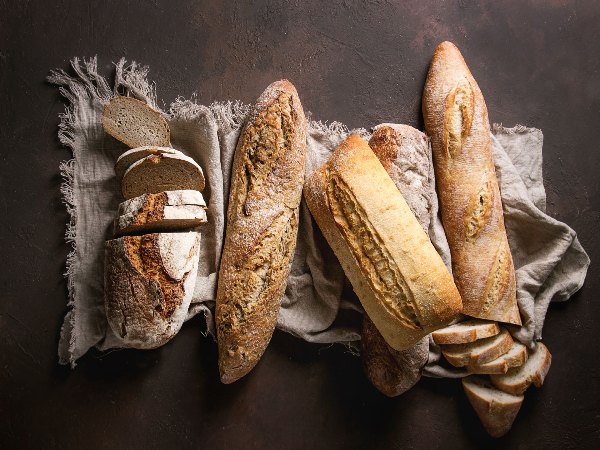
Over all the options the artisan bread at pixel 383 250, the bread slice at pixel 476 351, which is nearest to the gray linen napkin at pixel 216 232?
the bread slice at pixel 476 351

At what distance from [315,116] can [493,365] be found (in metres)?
1.40

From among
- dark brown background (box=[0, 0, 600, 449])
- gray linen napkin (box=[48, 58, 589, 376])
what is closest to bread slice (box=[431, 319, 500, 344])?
gray linen napkin (box=[48, 58, 589, 376])

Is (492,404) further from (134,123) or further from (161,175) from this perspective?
(134,123)

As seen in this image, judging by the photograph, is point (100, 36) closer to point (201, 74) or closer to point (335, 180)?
point (201, 74)

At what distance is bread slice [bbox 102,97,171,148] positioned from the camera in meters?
2.05

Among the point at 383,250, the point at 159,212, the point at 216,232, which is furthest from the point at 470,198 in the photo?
the point at 159,212

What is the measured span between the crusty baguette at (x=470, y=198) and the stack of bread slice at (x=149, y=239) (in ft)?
3.63

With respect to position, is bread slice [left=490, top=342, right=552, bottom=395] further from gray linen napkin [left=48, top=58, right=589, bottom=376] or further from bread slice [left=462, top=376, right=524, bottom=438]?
gray linen napkin [left=48, top=58, right=589, bottom=376]

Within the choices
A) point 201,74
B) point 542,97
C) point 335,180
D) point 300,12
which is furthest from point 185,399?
point 542,97

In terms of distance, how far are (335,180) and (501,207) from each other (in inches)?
33.2

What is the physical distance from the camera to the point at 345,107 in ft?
7.84

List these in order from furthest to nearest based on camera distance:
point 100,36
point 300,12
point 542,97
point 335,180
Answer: point 542,97
point 300,12
point 100,36
point 335,180

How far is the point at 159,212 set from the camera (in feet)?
6.19

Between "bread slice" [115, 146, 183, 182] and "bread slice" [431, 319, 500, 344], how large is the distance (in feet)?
4.52
